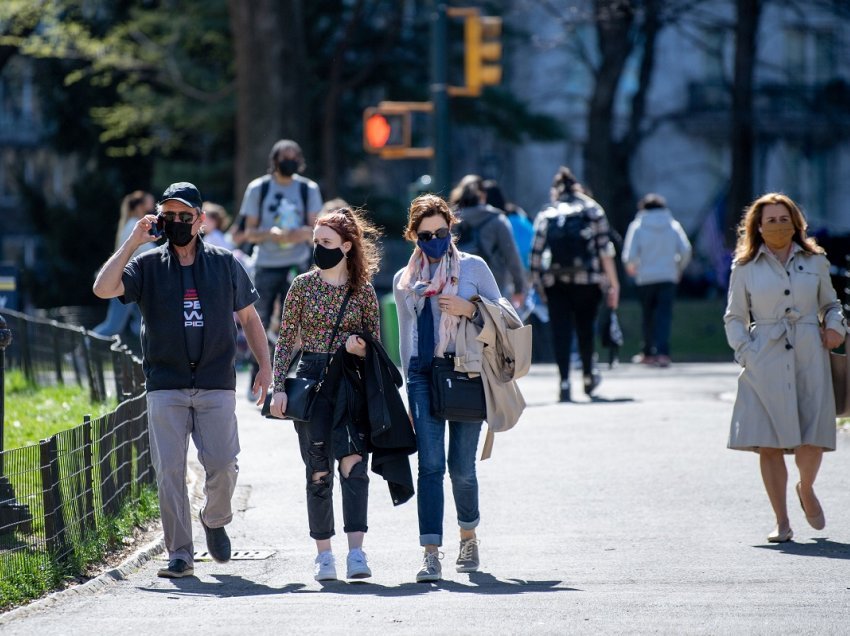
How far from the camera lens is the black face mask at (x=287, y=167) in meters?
12.7

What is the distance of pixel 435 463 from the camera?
7.74 metres

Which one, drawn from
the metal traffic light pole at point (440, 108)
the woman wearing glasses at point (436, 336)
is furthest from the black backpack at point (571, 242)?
the woman wearing glasses at point (436, 336)

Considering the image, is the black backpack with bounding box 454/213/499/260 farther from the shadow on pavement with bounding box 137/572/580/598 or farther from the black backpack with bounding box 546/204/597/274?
the shadow on pavement with bounding box 137/572/580/598

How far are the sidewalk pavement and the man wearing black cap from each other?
0.41 meters

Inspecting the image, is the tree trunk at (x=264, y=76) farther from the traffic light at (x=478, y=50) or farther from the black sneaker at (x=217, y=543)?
the black sneaker at (x=217, y=543)

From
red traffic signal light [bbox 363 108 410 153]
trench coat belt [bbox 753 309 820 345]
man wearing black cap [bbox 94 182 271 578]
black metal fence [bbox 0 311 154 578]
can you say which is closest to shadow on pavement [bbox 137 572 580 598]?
man wearing black cap [bbox 94 182 271 578]

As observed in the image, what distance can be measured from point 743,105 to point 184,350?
84.5ft

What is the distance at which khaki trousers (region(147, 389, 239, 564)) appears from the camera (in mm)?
7684

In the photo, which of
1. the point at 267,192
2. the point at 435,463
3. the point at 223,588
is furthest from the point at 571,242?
the point at 223,588

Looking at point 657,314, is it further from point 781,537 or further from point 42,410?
point 781,537

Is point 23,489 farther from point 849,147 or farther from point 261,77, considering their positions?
point 849,147

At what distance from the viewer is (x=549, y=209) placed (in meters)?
14.0

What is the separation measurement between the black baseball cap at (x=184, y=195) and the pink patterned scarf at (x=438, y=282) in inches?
41.2

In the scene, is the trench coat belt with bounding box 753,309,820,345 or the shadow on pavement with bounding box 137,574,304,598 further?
the trench coat belt with bounding box 753,309,820,345
